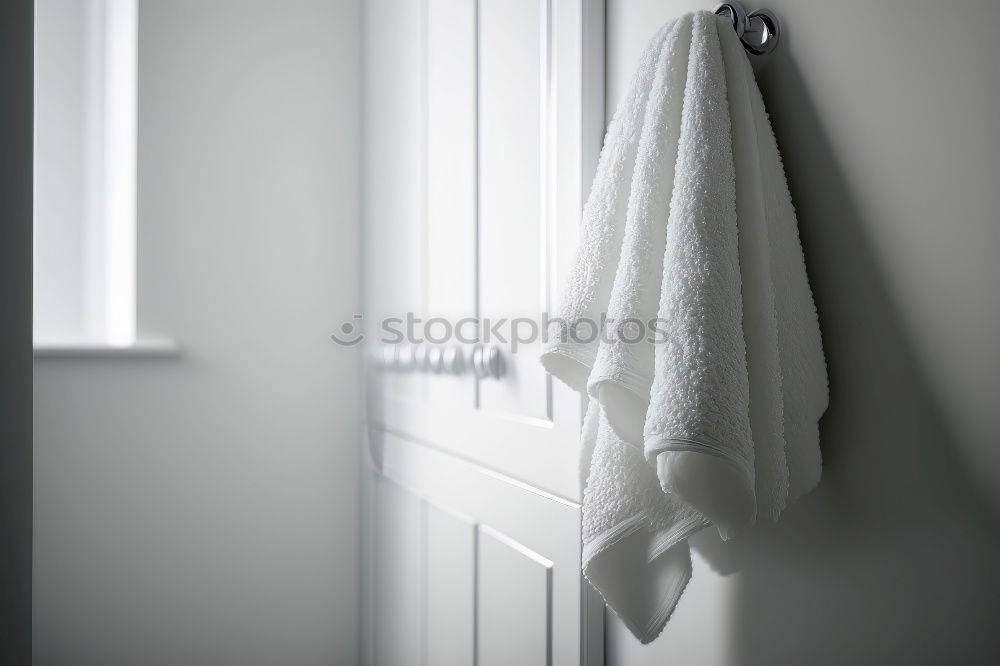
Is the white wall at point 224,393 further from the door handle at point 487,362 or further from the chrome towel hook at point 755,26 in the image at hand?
the chrome towel hook at point 755,26

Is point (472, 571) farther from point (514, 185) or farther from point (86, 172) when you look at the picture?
point (86, 172)

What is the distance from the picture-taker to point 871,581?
18.8 inches

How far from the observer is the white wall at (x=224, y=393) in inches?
51.3

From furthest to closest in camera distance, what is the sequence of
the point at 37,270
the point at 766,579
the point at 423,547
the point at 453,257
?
1. the point at 37,270
2. the point at 423,547
3. the point at 453,257
4. the point at 766,579

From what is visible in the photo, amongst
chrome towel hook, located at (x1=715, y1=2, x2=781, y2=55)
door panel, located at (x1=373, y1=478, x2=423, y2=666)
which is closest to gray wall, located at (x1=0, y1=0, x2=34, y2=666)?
chrome towel hook, located at (x1=715, y1=2, x2=781, y2=55)

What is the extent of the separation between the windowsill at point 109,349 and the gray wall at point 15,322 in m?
1.11

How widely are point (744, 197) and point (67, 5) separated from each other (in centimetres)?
145

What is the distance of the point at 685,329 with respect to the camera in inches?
17.5

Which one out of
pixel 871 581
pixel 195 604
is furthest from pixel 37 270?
pixel 871 581

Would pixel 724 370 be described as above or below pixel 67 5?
below

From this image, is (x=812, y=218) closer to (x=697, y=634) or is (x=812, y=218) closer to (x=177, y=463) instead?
(x=697, y=634)

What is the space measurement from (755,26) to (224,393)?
47.6 inches

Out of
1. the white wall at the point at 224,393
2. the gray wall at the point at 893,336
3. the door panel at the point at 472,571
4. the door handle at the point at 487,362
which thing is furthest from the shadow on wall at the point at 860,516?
the white wall at the point at 224,393

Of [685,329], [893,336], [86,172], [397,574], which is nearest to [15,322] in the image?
[685,329]
